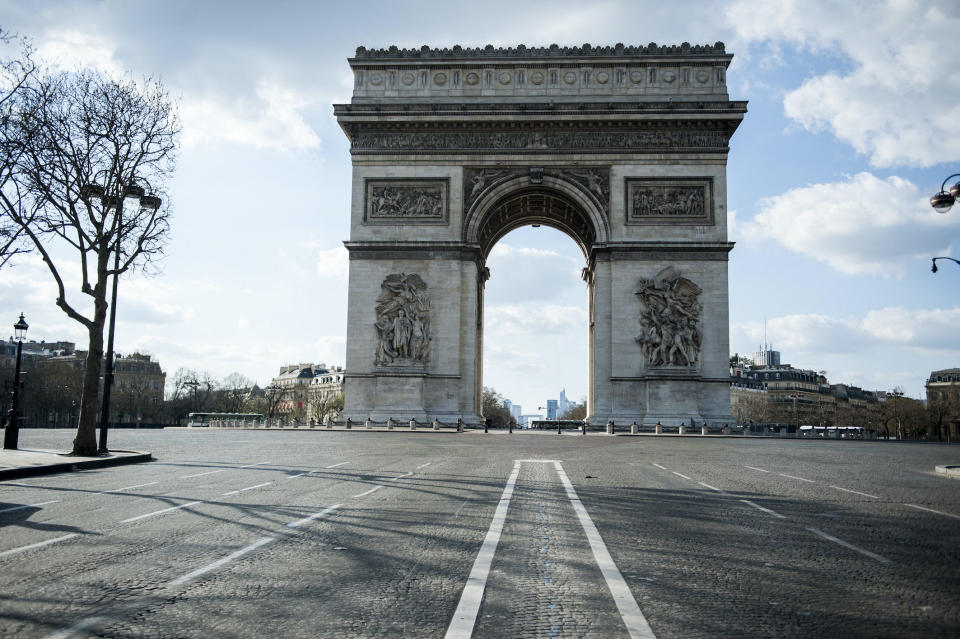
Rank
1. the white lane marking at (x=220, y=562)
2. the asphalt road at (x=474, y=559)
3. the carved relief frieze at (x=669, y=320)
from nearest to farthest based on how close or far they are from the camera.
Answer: the asphalt road at (x=474, y=559) → the white lane marking at (x=220, y=562) → the carved relief frieze at (x=669, y=320)

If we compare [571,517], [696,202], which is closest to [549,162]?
[696,202]

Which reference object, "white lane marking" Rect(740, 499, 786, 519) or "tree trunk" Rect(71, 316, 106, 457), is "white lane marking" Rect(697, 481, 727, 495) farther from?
"tree trunk" Rect(71, 316, 106, 457)

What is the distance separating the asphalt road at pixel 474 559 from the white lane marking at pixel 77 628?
2 centimetres

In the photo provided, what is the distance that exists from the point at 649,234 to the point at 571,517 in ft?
114

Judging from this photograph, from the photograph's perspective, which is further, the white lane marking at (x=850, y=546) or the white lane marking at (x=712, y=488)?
the white lane marking at (x=712, y=488)

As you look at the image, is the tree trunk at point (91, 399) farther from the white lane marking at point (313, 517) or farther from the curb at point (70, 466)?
the white lane marking at point (313, 517)

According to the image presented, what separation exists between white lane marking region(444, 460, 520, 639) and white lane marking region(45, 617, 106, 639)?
1991 millimetres

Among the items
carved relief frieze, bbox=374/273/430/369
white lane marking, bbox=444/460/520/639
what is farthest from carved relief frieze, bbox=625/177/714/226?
white lane marking, bbox=444/460/520/639

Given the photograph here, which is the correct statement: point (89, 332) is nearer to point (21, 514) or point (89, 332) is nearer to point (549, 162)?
point (21, 514)

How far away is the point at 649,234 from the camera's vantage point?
137 feet

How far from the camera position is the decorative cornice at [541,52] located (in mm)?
42406

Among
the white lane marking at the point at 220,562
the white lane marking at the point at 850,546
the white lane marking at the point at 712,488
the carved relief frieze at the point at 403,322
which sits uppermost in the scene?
the carved relief frieze at the point at 403,322

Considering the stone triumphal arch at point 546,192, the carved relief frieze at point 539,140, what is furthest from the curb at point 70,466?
the carved relief frieze at point 539,140

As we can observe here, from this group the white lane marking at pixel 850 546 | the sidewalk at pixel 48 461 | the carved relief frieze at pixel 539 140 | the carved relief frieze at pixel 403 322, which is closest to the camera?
the white lane marking at pixel 850 546
